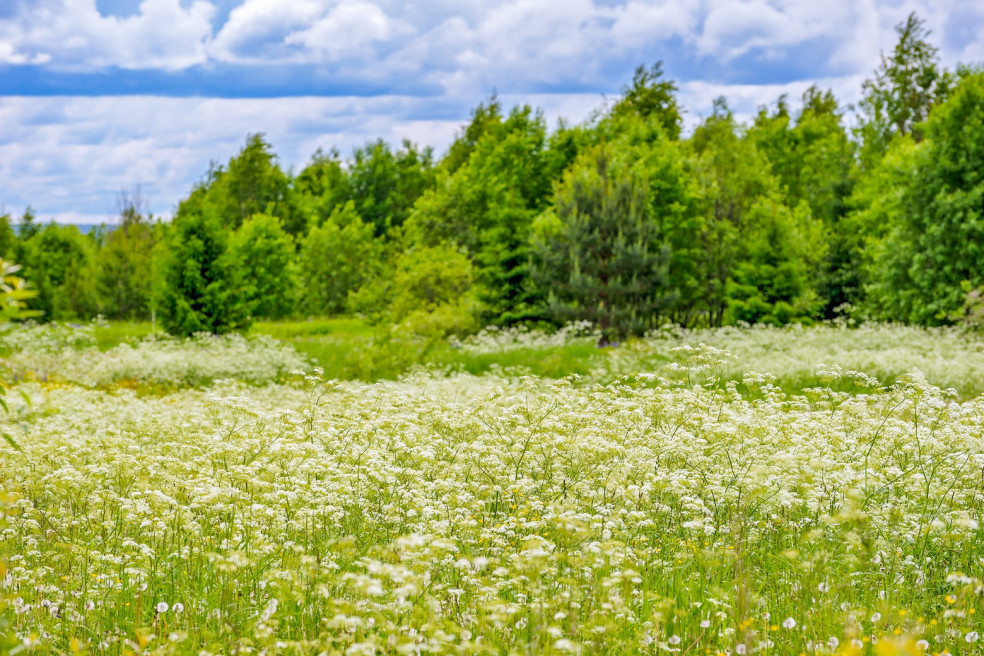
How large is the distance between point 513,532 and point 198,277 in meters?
21.2

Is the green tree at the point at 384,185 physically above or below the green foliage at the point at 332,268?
above

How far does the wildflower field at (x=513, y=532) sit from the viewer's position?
3367 mm

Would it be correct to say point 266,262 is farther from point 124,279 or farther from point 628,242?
point 628,242

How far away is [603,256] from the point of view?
947 inches

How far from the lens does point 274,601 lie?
11.1ft

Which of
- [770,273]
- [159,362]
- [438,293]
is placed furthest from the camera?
[438,293]

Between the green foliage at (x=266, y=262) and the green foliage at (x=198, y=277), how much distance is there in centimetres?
973

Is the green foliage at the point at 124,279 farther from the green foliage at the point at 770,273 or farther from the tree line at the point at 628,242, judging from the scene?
the green foliage at the point at 770,273

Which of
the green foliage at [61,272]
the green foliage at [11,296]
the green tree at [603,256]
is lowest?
the green foliage at [61,272]

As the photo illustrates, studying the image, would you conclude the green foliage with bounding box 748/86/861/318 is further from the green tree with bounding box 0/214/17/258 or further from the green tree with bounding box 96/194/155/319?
the green tree with bounding box 0/214/17/258

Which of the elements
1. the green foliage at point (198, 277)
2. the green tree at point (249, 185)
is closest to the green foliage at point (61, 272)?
the green tree at point (249, 185)

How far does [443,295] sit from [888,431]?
2130cm

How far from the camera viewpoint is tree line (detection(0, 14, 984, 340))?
926 inches

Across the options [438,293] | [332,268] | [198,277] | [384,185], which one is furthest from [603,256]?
[384,185]
